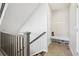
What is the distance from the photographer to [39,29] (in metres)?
2.08

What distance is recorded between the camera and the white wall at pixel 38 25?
→ 6.58 feet

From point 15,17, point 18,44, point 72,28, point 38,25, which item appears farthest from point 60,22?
point 18,44

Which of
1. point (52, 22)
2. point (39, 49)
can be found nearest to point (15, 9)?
point (52, 22)

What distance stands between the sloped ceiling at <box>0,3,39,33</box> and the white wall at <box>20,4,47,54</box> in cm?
9

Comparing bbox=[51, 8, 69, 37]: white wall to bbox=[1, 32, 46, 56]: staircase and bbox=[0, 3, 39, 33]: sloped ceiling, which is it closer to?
bbox=[1, 32, 46, 56]: staircase

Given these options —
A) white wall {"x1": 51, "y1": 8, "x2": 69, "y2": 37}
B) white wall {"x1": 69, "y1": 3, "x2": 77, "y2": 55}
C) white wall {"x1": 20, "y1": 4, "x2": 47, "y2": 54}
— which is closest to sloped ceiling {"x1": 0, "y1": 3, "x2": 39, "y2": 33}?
white wall {"x1": 20, "y1": 4, "x2": 47, "y2": 54}

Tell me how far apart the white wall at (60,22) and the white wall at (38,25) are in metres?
0.18

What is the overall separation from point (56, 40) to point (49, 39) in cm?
13

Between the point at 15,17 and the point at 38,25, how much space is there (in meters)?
0.47

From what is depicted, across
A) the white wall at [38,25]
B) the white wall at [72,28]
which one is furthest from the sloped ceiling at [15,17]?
the white wall at [72,28]

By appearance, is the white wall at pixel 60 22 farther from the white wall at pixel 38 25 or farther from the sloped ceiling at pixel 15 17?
the sloped ceiling at pixel 15 17

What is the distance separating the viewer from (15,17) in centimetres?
214

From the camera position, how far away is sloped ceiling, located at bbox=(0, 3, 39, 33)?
205cm

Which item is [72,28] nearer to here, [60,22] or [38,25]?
[60,22]
